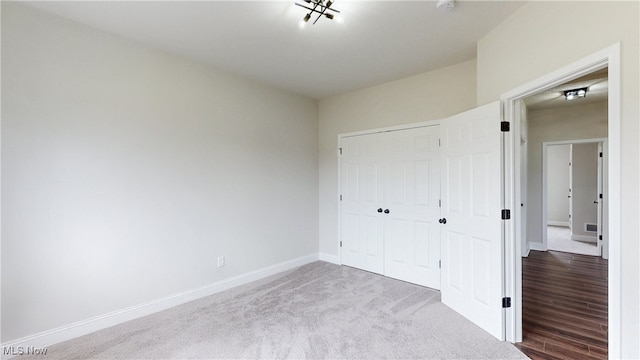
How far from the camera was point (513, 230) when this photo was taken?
7.70 feet

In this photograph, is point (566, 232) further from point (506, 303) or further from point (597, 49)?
point (597, 49)

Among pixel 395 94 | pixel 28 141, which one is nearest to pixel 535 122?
pixel 395 94

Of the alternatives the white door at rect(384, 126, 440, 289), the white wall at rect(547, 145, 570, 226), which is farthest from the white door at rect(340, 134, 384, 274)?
the white wall at rect(547, 145, 570, 226)

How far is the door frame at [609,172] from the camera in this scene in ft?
4.85

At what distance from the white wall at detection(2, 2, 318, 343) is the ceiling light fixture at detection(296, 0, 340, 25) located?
168 centimetres

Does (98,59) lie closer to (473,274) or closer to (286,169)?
(286,169)

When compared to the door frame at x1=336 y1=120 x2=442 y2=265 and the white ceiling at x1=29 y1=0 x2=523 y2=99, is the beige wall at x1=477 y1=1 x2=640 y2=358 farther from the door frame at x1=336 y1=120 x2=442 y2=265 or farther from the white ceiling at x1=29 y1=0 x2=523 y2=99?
the door frame at x1=336 y1=120 x2=442 y2=265

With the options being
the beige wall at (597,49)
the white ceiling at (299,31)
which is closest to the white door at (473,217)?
the beige wall at (597,49)

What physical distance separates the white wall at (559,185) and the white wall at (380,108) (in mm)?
6642

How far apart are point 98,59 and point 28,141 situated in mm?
911

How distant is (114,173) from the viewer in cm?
264

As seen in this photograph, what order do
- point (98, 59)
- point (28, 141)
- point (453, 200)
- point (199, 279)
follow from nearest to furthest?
point (28, 141) → point (98, 59) → point (453, 200) → point (199, 279)

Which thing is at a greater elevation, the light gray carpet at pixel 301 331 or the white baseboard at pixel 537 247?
the white baseboard at pixel 537 247

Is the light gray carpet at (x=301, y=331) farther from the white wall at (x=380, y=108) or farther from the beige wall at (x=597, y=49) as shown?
the white wall at (x=380, y=108)
